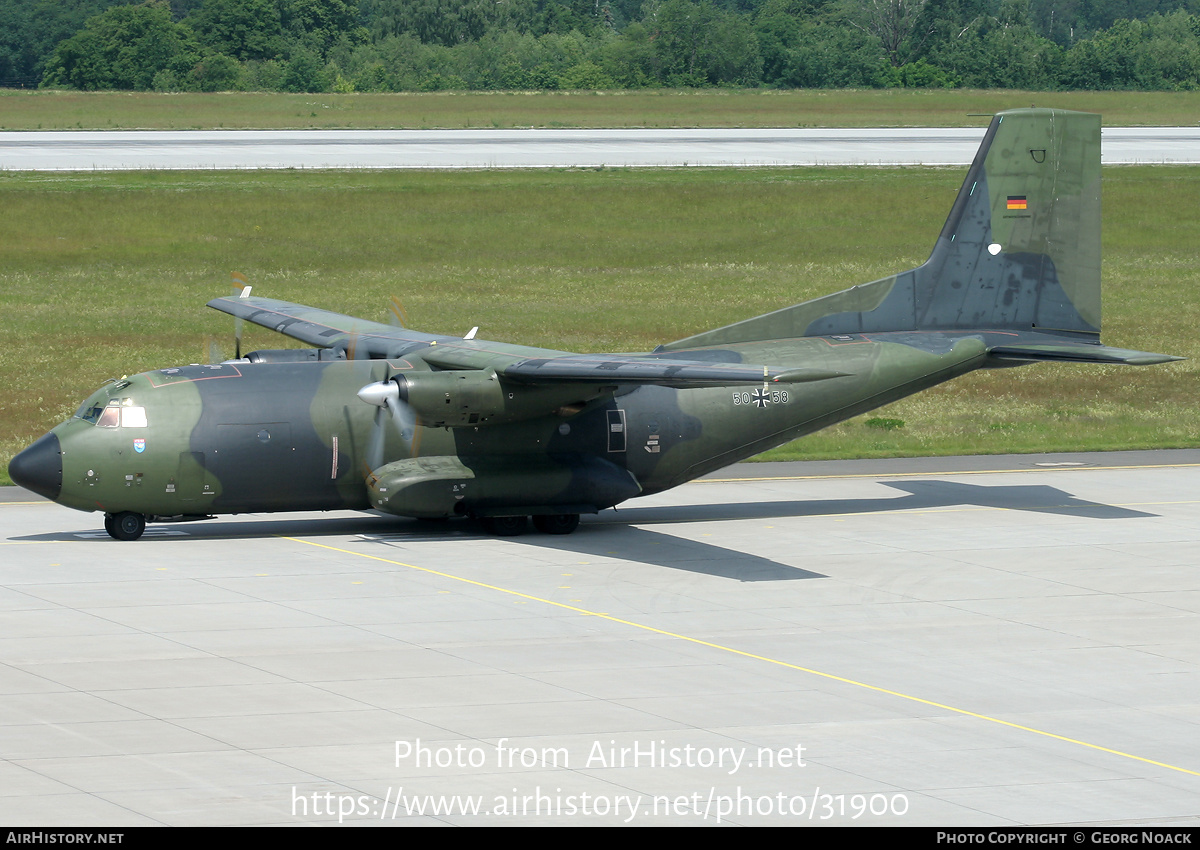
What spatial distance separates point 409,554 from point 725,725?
34.0ft

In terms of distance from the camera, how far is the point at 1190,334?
5544 centimetres

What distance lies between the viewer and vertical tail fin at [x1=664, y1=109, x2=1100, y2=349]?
30.9 meters

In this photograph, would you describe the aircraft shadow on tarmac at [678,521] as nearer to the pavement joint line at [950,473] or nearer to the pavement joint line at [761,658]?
the pavement joint line at [950,473]

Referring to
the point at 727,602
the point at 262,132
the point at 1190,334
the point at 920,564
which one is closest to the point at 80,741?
the point at 727,602

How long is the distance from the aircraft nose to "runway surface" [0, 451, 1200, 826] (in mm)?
1188

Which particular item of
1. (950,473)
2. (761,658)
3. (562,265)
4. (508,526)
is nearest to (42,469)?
(508,526)

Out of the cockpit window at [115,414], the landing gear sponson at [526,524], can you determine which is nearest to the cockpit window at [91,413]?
the cockpit window at [115,414]

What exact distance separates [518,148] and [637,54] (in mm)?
44147

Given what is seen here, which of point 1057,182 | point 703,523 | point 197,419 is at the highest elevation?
point 1057,182

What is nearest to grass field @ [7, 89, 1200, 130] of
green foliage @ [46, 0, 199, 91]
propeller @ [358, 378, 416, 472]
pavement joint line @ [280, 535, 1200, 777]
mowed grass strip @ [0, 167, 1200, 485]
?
green foliage @ [46, 0, 199, 91]

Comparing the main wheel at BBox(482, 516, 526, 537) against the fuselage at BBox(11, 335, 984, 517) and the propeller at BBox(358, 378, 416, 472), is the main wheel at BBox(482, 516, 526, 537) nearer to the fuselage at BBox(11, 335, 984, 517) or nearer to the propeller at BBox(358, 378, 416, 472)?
the fuselage at BBox(11, 335, 984, 517)

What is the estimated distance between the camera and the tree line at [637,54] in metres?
127
